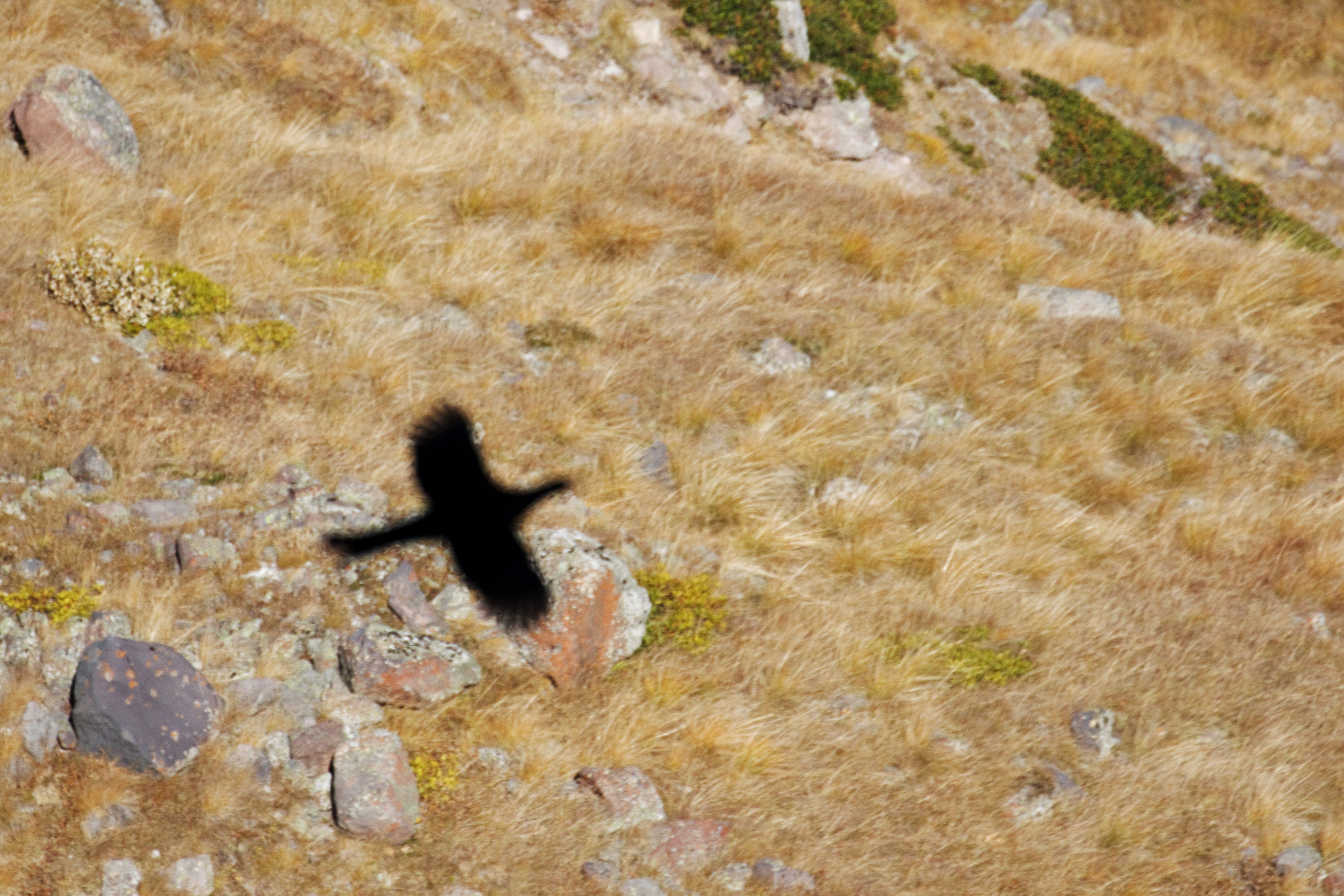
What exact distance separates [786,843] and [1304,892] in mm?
2177

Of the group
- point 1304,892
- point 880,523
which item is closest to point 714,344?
point 880,523

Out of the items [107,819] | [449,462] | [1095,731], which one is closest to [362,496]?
[449,462]

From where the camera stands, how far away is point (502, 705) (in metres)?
4.73

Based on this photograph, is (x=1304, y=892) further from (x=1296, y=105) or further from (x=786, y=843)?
(x=1296, y=105)

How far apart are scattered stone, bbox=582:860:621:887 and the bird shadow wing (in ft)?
6.73

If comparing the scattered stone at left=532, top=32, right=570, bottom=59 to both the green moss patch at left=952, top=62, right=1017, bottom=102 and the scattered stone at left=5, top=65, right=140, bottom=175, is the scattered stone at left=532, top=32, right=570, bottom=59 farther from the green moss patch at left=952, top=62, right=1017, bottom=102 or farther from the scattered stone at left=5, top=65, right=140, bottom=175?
the green moss patch at left=952, top=62, right=1017, bottom=102

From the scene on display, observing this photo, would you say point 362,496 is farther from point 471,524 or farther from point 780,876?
point 780,876

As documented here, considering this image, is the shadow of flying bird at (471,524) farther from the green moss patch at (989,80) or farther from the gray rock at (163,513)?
the green moss patch at (989,80)

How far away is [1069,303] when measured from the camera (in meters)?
8.43

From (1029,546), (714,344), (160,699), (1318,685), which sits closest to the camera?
(160,699)

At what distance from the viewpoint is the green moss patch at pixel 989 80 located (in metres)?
13.3

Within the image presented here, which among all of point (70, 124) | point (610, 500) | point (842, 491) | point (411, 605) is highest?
point (842, 491)

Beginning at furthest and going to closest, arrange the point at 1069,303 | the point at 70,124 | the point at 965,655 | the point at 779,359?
the point at 1069,303 < the point at 70,124 < the point at 779,359 < the point at 965,655

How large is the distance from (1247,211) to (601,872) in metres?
12.7
